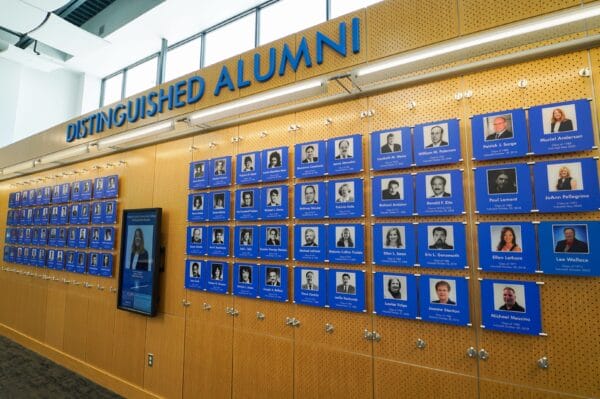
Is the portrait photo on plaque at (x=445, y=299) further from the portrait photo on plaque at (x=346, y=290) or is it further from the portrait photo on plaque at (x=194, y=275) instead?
the portrait photo on plaque at (x=194, y=275)

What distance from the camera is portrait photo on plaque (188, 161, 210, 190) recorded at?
3886 millimetres

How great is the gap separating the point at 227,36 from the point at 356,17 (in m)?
4.12

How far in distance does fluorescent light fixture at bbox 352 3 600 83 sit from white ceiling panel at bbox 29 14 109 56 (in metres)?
5.79

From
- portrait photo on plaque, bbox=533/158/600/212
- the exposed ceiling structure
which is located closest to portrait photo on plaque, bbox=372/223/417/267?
portrait photo on plaque, bbox=533/158/600/212

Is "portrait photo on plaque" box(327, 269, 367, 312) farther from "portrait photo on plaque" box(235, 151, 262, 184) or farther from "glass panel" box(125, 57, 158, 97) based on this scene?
"glass panel" box(125, 57, 158, 97)

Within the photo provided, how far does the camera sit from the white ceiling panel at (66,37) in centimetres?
572

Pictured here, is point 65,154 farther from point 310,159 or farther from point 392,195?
point 392,195

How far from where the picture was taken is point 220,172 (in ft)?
12.4

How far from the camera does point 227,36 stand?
6.38 metres

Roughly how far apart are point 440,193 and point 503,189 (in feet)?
1.30

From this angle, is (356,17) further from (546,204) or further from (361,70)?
(546,204)

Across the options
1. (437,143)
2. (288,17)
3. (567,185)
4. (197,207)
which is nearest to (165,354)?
(197,207)

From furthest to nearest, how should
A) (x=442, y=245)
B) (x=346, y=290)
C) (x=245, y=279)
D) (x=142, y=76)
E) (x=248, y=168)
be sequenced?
(x=142, y=76), (x=248, y=168), (x=245, y=279), (x=346, y=290), (x=442, y=245)

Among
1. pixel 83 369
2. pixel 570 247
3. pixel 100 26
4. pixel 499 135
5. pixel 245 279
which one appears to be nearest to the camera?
pixel 570 247
